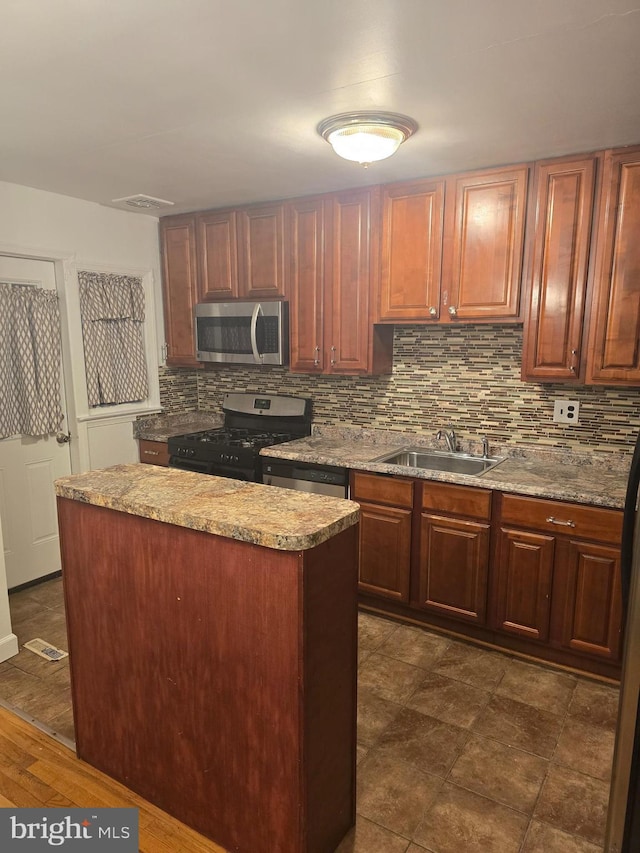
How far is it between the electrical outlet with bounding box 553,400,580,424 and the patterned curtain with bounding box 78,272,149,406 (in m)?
2.77

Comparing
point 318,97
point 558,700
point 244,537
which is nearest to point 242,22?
point 318,97

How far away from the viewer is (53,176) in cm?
307

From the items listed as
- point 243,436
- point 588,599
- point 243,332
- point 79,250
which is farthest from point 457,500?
point 79,250

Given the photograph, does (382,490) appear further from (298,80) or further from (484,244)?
(298,80)

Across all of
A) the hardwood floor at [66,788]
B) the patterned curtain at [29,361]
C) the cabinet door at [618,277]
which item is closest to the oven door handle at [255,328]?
the patterned curtain at [29,361]

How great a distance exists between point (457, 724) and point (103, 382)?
9.57 feet

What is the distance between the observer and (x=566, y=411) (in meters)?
3.07

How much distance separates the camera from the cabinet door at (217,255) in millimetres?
3777

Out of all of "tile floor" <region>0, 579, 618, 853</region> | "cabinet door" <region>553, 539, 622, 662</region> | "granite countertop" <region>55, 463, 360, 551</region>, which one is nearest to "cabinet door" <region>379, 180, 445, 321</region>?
"cabinet door" <region>553, 539, 622, 662</region>

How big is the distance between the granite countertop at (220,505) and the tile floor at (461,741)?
1.11m

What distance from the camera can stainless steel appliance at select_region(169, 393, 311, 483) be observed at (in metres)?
3.56

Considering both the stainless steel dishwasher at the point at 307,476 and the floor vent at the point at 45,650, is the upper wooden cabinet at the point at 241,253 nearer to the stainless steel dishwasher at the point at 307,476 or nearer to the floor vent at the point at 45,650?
the stainless steel dishwasher at the point at 307,476

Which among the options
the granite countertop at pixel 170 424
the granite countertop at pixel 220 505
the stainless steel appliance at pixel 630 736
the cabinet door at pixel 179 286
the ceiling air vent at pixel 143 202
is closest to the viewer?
the stainless steel appliance at pixel 630 736
